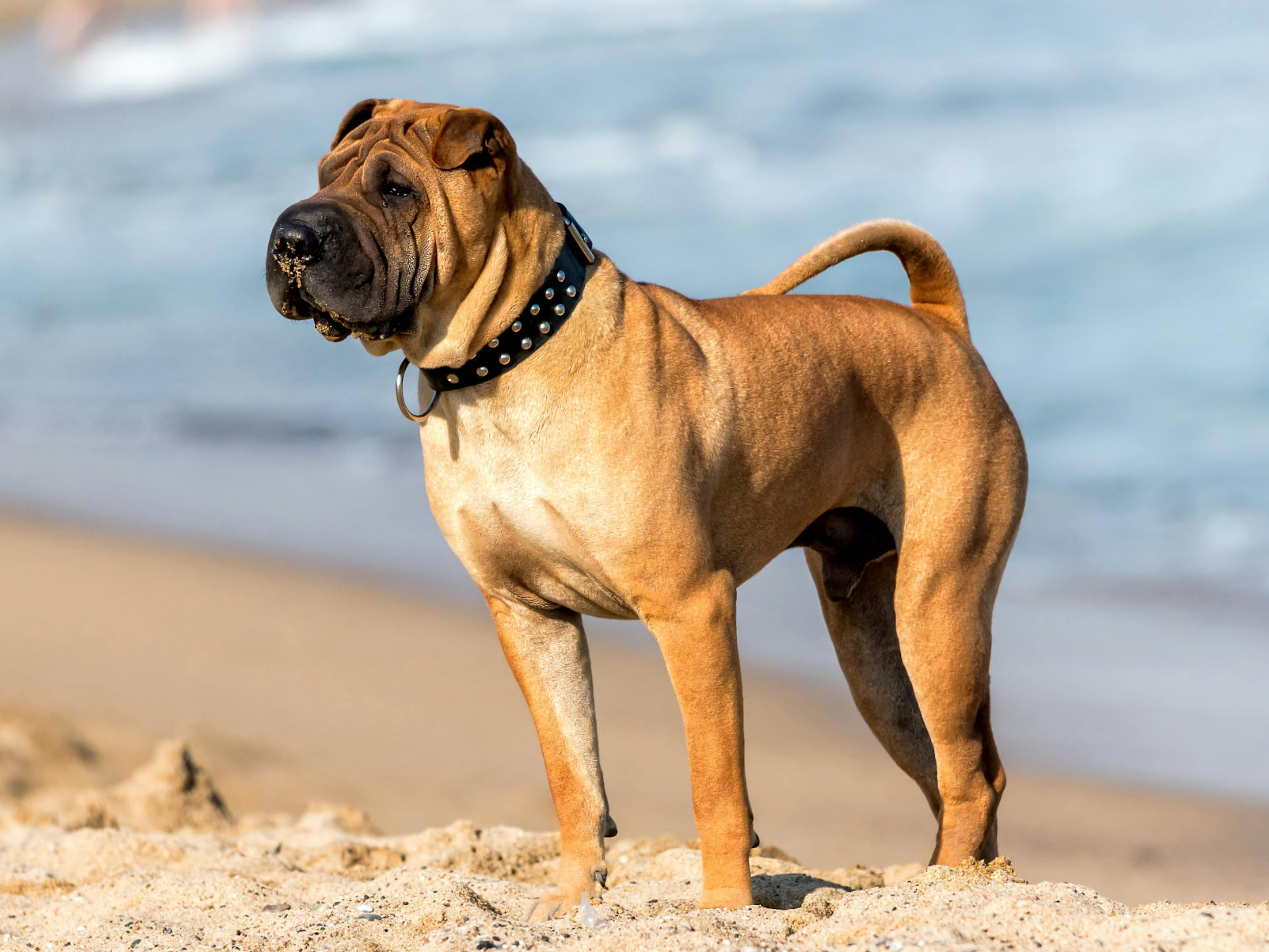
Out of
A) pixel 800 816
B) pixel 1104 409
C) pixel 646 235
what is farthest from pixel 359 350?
pixel 800 816

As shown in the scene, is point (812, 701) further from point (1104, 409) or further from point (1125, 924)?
point (1104, 409)

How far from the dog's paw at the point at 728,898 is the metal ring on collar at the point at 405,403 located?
1.29 metres

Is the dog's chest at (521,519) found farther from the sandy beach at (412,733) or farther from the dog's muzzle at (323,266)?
the sandy beach at (412,733)

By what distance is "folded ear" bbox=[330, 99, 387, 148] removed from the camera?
337 cm

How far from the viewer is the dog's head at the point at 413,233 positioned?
2975 millimetres

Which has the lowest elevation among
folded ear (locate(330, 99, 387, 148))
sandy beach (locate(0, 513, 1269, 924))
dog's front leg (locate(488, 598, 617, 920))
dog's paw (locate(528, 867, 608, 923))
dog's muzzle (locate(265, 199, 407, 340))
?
sandy beach (locate(0, 513, 1269, 924))

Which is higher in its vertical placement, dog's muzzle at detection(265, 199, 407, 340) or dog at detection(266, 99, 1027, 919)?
dog's muzzle at detection(265, 199, 407, 340)

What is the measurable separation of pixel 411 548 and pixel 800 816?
3.72m

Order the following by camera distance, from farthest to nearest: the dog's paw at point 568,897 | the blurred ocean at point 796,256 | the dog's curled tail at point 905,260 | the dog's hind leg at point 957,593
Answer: the blurred ocean at point 796,256
the dog's curled tail at point 905,260
the dog's hind leg at point 957,593
the dog's paw at point 568,897

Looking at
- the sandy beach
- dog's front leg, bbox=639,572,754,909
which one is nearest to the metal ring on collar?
dog's front leg, bbox=639,572,754,909

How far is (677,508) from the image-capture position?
325cm

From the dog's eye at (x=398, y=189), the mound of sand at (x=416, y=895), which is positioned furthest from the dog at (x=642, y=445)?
the mound of sand at (x=416, y=895)

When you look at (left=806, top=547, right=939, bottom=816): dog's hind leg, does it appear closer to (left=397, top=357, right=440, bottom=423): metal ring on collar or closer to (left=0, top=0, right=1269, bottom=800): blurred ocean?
(left=397, top=357, right=440, bottom=423): metal ring on collar

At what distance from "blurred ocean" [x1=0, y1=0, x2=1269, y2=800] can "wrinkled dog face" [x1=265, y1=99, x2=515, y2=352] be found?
4084 millimetres
